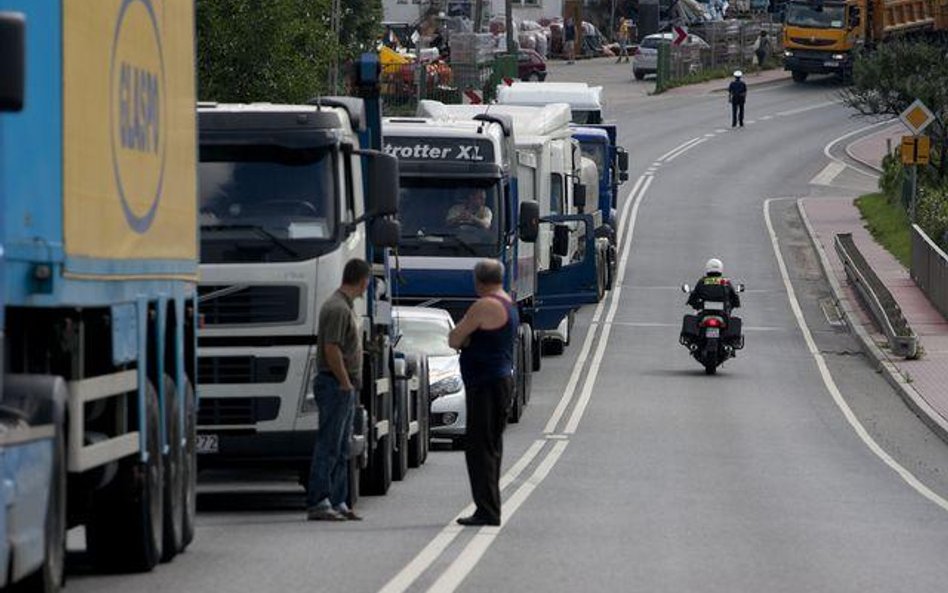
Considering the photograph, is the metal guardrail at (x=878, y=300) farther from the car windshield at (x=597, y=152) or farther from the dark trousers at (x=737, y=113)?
the dark trousers at (x=737, y=113)

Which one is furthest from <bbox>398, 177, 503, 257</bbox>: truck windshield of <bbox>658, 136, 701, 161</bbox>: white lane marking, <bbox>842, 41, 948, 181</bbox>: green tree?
<bbox>658, 136, 701, 161</bbox>: white lane marking

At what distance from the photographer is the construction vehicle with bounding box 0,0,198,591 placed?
9930 millimetres

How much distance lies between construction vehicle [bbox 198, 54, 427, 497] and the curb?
43.4ft

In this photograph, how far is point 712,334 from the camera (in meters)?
36.7

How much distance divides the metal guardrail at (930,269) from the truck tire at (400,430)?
23276mm

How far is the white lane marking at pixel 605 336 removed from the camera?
101 feet

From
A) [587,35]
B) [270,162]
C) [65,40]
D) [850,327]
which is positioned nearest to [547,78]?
[587,35]

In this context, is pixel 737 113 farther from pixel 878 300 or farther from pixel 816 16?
pixel 878 300

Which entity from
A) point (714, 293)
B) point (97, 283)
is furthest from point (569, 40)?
point (97, 283)

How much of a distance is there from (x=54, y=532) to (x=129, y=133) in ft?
8.03

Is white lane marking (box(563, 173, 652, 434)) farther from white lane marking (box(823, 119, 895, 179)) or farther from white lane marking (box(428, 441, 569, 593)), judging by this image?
white lane marking (box(428, 441, 569, 593))

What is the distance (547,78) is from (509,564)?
76.9 meters

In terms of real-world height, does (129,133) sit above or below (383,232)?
above

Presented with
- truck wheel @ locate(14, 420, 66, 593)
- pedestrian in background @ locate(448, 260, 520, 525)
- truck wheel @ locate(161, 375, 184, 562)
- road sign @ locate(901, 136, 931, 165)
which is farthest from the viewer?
road sign @ locate(901, 136, 931, 165)
